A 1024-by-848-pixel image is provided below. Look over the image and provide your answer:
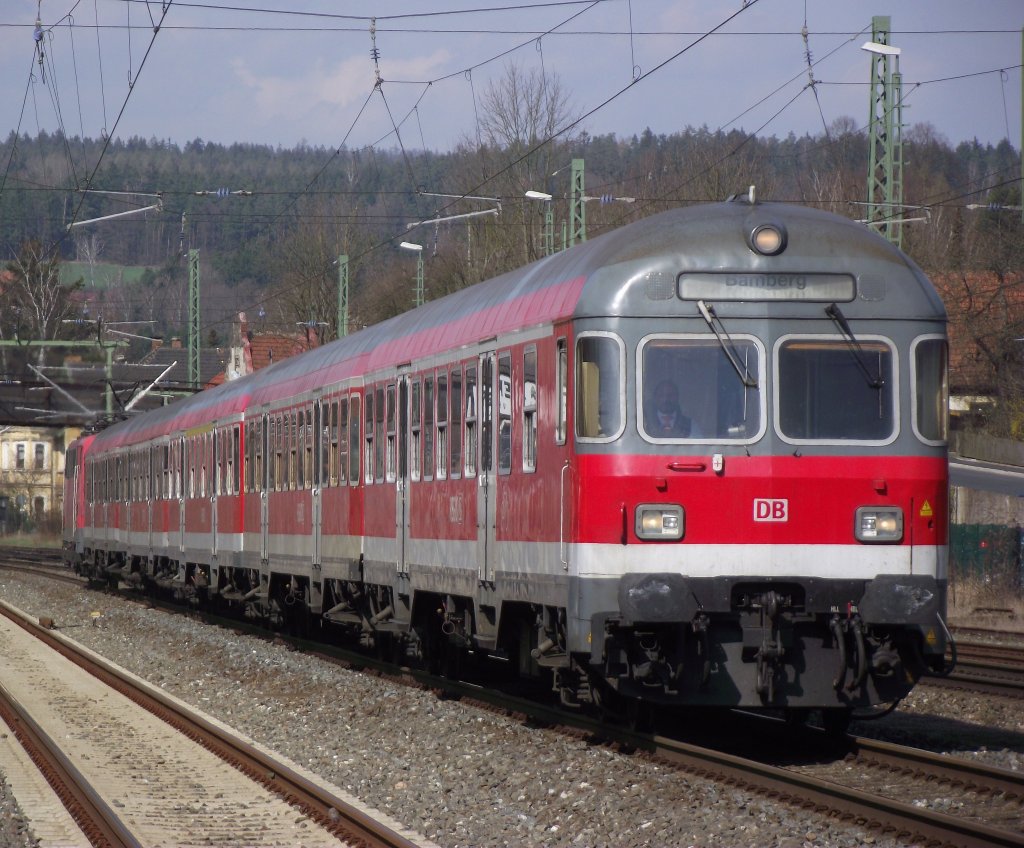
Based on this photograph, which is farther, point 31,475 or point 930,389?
point 31,475

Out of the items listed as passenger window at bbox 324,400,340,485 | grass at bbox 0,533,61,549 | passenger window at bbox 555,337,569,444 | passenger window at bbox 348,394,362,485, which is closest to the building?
grass at bbox 0,533,61,549

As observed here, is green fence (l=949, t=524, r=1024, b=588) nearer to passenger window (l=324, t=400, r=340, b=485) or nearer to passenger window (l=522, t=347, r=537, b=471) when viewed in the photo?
passenger window (l=324, t=400, r=340, b=485)

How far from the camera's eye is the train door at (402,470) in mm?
15273

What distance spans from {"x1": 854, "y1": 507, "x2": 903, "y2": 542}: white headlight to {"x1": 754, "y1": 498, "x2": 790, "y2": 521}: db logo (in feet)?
1.49

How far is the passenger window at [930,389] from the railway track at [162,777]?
412 cm

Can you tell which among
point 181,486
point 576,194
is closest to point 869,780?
point 576,194

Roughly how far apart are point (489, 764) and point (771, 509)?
2.62 meters

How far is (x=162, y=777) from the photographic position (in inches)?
449

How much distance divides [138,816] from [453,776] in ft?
6.76

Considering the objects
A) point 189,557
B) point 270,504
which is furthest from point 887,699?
point 189,557

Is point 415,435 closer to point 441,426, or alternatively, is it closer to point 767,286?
point 441,426

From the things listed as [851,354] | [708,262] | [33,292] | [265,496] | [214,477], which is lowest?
[265,496]

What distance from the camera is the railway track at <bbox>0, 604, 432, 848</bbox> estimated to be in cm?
920

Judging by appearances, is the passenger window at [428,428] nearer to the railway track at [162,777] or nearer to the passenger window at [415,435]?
the passenger window at [415,435]
